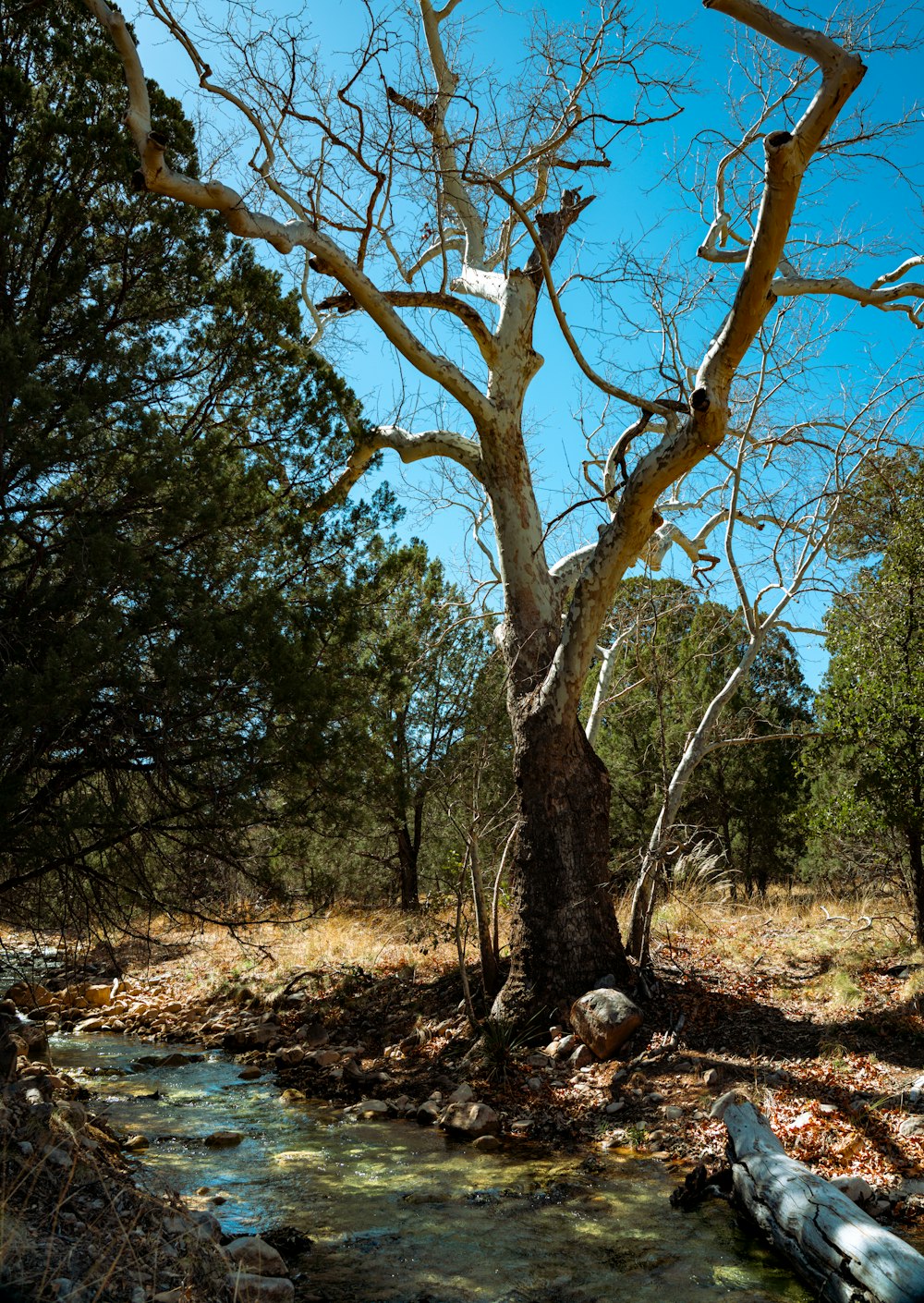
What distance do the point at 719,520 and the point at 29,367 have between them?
24.3 ft

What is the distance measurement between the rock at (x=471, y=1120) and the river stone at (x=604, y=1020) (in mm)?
1011

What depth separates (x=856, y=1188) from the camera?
4598 millimetres

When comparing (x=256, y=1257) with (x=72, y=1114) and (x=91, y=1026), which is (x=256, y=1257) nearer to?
(x=72, y=1114)

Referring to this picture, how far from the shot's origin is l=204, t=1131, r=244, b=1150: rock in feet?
20.0

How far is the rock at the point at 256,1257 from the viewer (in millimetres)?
3883

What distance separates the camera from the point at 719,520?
10.4m

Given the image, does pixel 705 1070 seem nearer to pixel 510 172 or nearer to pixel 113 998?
pixel 510 172

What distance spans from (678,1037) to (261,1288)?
4.30 meters

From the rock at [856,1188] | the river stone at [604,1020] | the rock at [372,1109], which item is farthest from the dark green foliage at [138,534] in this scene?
the rock at [856,1188]

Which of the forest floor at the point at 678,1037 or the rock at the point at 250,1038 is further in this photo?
the rock at the point at 250,1038

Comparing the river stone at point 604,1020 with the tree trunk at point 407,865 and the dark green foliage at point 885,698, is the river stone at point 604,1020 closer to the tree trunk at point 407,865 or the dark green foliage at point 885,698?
the dark green foliage at point 885,698

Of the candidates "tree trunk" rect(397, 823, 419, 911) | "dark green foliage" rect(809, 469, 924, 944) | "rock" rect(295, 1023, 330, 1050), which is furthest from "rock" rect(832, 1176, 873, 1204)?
"tree trunk" rect(397, 823, 419, 911)

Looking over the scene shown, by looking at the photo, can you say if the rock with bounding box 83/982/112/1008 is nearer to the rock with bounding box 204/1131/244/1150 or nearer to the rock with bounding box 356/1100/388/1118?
the rock with bounding box 356/1100/388/1118

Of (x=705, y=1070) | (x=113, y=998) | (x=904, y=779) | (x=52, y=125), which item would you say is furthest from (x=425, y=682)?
(x=52, y=125)
